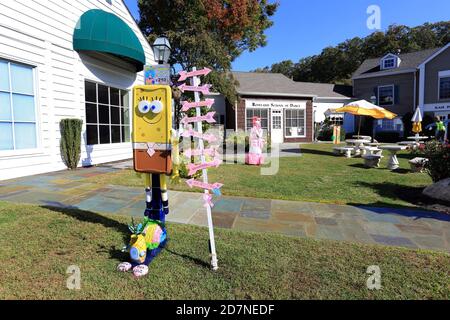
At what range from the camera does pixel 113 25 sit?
9.29 m

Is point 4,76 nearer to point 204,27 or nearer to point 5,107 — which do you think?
point 5,107

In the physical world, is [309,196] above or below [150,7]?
below

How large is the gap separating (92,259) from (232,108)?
21.4 metres

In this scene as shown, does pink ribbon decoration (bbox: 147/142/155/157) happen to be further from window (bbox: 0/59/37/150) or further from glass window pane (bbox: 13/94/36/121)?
glass window pane (bbox: 13/94/36/121)

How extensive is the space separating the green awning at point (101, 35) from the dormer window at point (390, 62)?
2651cm

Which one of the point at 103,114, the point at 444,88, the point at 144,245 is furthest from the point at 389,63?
the point at 144,245

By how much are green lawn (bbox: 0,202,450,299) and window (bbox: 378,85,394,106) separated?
28.4m

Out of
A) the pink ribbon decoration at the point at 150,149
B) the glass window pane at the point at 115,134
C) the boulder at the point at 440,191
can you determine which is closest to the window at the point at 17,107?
the glass window pane at the point at 115,134

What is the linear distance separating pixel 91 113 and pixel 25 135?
8.22ft

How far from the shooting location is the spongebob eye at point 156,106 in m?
3.25

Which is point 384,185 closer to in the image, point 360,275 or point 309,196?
point 309,196

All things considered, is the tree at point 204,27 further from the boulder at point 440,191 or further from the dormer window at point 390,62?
the dormer window at point 390,62

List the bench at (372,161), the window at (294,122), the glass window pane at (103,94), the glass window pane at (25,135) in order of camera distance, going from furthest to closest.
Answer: the window at (294,122) < the bench at (372,161) < the glass window pane at (103,94) < the glass window pane at (25,135)
